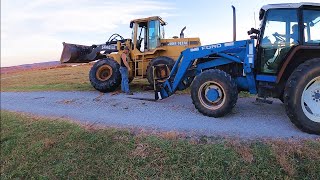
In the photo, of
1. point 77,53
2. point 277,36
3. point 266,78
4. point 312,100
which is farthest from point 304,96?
point 77,53

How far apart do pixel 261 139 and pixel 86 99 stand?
707cm

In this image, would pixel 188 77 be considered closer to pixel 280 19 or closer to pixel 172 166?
pixel 280 19

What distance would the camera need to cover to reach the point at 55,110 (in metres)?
10.2

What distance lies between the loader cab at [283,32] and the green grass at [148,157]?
230 cm

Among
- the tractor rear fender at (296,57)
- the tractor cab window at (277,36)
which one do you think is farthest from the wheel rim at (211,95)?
the tractor rear fender at (296,57)

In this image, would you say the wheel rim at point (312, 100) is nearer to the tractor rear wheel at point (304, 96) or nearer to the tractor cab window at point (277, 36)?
the tractor rear wheel at point (304, 96)

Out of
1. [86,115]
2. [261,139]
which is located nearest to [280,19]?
[261,139]

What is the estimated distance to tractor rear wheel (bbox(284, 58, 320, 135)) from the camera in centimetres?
677

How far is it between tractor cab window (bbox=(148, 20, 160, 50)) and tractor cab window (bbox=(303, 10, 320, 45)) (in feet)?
24.6

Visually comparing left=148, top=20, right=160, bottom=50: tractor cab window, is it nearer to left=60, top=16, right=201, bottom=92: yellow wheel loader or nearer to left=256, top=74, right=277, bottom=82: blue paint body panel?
left=60, top=16, right=201, bottom=92: yellow wheel loader

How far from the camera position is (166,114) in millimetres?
8930

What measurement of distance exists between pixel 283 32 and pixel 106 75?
808 centimetres

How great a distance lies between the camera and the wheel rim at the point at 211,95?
323 inches

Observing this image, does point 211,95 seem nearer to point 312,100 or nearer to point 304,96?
point 304,96
